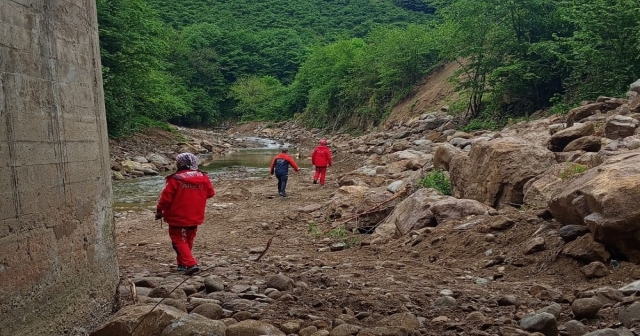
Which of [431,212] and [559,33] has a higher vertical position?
[559,33]

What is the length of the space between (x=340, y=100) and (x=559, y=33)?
22.7 m

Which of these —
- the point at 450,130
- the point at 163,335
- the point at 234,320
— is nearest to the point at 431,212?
the point at 234,320

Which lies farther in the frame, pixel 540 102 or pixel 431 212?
pixel 540 102

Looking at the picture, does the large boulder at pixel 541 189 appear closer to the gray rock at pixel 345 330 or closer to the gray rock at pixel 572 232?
the gray rock at pixel 572 232

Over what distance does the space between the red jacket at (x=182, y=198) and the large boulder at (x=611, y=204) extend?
395cm

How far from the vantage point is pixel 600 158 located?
7.09 metres

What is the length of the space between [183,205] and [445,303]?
3131mm

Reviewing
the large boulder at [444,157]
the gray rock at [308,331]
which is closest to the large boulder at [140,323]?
the gray rock at [308,331]

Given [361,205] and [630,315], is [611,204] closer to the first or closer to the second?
[630,315]

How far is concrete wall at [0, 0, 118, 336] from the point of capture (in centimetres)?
338

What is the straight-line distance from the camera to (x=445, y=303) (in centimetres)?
500

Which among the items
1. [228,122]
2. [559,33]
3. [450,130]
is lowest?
[228,122]

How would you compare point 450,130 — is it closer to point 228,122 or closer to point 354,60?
point 354,60

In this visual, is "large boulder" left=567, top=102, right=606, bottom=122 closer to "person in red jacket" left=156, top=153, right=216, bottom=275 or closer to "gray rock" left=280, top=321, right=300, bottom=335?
"person in red jacket" left=156, top=153, right=216, bottom=275
